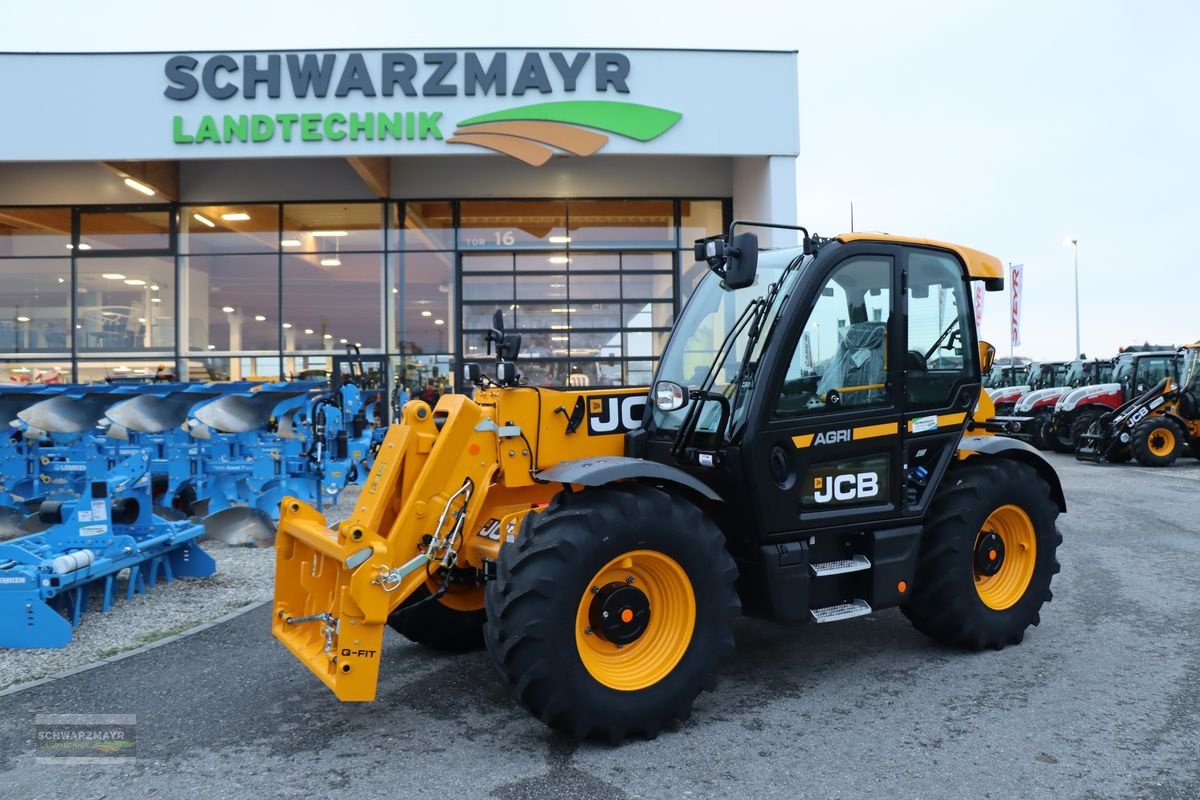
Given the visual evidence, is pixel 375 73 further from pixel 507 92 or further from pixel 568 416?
pixel 568 416

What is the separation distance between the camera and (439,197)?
1798 centimetres

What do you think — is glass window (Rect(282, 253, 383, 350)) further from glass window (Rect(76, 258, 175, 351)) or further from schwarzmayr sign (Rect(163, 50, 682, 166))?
schwarzmayr sign (Rect(163, 50, 682, 166))

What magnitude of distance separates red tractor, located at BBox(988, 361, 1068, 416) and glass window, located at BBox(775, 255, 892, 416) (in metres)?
21.1

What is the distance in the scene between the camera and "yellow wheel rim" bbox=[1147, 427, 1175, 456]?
654 inches

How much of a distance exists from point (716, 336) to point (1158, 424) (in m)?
15.5

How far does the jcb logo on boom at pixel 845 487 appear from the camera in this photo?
448 centimetres

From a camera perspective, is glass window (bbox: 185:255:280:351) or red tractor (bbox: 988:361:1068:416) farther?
red tractor (bbox: 988:361:1068:416)

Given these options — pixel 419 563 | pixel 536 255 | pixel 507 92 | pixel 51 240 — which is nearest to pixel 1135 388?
pixel 536 255

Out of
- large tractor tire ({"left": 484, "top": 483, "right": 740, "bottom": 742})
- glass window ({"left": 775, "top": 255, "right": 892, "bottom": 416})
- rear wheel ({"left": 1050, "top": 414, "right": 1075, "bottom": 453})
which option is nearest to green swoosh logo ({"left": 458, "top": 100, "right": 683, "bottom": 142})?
rear wheel ({"left": 1050, "top": 414, "right": 1075, "bottom": 453})

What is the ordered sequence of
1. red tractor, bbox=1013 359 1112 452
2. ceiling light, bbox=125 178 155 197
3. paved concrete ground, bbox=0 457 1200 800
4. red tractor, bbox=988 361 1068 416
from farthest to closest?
red tractor, bbox=988 361 1068 416, red tractor, bbox=1013 359 1112 452, ceiling light, bbox=125 178 155 197, paved concrete ground, bbox=0 457 1200 800

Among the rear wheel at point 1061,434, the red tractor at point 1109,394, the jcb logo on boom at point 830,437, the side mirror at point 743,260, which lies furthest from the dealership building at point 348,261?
the side mirror at point 743,260

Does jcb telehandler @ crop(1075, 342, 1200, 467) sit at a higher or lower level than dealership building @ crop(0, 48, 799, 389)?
lower

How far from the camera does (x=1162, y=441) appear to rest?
16.8m

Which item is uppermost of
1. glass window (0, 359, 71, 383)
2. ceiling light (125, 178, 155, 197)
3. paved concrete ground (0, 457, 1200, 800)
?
ceiling light (125, 178, 155, 197)
